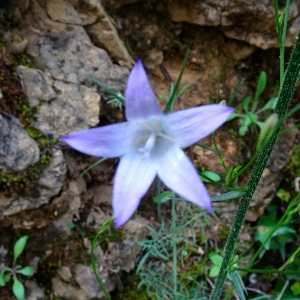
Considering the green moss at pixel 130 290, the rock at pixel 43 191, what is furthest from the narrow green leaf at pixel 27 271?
the green moss at pixel 130 290

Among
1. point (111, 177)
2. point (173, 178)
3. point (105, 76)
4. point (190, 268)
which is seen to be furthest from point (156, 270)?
point (173, 178)

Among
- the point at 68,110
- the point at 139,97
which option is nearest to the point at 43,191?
the point at 68,110

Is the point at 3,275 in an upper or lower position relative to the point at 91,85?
lower

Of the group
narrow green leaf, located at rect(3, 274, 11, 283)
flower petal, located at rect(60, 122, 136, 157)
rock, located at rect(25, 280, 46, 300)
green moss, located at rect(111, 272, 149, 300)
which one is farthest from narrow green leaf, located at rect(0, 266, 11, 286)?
flower petal, located at rect(60, 122, 136, 157)

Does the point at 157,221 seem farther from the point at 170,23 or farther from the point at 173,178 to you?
the point at 173,178

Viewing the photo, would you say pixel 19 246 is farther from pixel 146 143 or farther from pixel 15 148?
pixel 146 143

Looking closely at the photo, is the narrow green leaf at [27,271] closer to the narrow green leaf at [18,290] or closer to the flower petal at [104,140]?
the narrow green leaf at [18,290]
